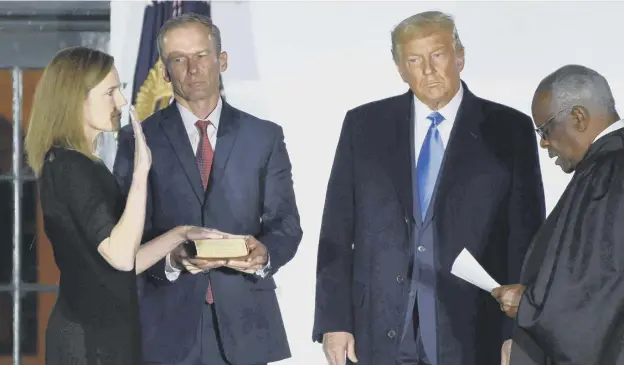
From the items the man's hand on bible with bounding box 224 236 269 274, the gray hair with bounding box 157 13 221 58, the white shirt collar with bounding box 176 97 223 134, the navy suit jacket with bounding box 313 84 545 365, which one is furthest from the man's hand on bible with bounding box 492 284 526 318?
the gray hair with bounding box 157 13 221 58

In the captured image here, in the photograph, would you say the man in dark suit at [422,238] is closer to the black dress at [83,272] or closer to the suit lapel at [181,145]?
the suit lapel at [181,145]

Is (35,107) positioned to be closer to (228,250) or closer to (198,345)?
(228,250)

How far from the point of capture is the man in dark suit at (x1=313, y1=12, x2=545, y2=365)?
3.33m

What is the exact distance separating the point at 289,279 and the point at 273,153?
56 centimetres

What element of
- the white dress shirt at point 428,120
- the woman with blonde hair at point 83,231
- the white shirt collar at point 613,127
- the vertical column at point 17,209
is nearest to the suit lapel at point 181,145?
the woman with blonde hair at point 83,231

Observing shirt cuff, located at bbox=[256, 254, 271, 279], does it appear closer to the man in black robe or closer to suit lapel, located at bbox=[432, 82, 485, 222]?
suit lapel, located at bbox=[432, 82, 485, 222]

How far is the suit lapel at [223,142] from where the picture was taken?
11.6ft

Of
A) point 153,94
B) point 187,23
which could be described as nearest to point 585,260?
point 187,23

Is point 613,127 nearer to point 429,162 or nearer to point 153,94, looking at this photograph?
point 429,162

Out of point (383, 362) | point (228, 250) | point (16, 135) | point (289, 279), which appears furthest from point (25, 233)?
point (383, 362)

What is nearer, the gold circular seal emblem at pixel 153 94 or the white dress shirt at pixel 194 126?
the white dress shirt at pixel 194 126

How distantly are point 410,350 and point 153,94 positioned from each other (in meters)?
1.38

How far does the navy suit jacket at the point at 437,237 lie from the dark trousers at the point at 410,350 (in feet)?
0.11

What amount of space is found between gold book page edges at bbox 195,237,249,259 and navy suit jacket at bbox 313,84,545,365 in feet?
1.01
